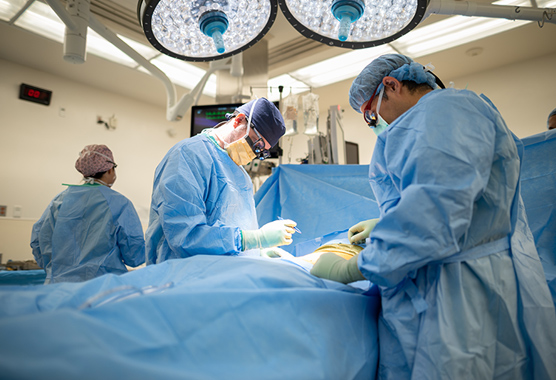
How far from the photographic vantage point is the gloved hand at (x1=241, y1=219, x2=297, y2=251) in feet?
5.20

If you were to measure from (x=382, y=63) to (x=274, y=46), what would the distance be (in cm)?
305

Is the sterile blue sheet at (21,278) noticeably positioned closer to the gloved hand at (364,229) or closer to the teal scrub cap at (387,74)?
the gloved hand at (364,229)

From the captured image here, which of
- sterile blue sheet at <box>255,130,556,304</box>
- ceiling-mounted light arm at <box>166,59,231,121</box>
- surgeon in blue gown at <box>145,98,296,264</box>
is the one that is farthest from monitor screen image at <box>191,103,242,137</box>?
surgeon in blue gown at <box>145,98,296,264</box>

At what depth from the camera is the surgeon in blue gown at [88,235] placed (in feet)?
7.37

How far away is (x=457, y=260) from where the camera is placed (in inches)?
36.9

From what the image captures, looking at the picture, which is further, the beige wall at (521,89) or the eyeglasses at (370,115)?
the beige wall at (521,89)

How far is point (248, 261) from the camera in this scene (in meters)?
1.11

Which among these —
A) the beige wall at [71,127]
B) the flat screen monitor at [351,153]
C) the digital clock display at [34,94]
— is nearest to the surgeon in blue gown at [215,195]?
the beige wall at [71,127]

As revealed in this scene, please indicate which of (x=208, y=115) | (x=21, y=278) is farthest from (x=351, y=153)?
(x=21, y=278)

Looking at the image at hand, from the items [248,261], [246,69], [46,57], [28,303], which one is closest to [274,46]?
[246,69]

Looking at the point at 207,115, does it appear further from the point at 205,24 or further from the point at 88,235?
the point at 205,24

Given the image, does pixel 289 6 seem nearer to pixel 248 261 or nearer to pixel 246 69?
pixel 248 261

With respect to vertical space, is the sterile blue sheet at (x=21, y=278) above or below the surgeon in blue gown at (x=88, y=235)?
below

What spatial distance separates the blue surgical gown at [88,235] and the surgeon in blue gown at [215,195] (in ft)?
2.91
